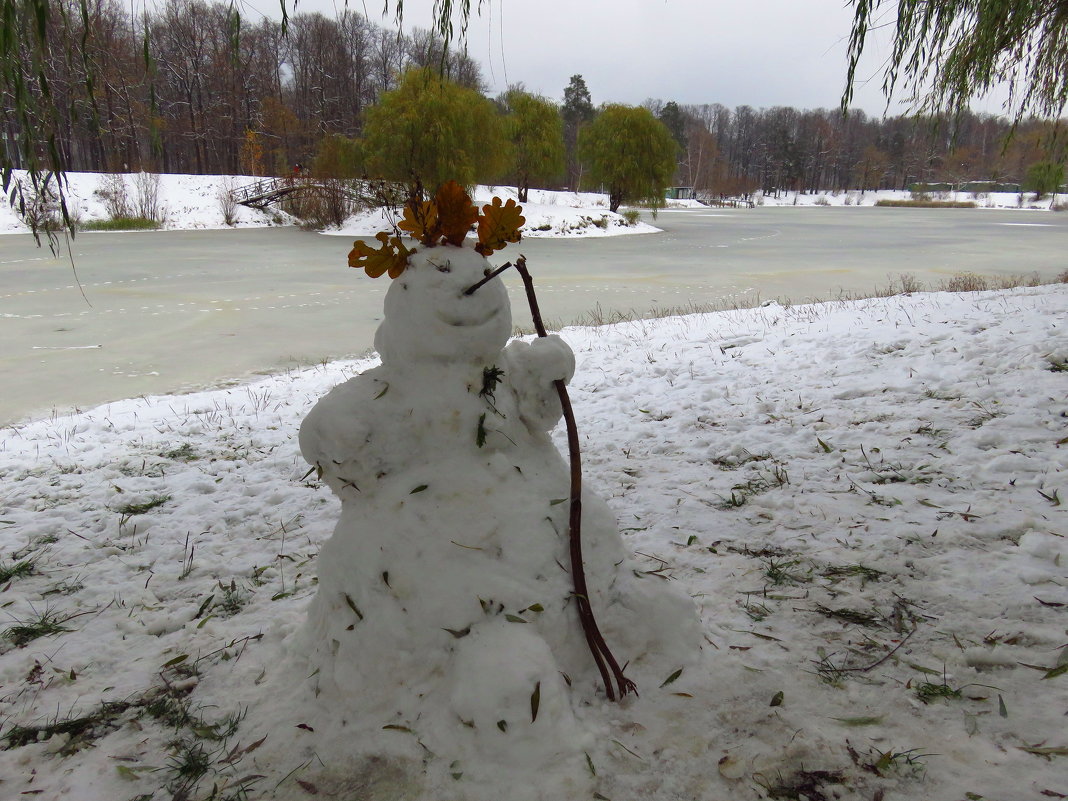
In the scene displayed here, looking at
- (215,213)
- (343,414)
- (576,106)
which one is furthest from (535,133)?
(343,414)

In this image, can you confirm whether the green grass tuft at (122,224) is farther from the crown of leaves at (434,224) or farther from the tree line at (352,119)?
the crown of leaves at (434,224)

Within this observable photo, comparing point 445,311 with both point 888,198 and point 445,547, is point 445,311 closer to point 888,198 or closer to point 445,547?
point 445,547

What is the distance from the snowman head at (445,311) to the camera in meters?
1.49

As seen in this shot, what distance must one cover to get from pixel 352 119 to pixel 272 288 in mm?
24735

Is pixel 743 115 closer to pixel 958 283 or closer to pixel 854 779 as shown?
pixel 958 283

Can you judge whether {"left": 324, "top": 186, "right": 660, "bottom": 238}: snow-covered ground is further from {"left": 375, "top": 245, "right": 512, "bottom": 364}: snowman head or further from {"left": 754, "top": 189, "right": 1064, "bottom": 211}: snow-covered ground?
{"left": 754, "top": 189, "right": 1064, "bottom": 211}: snow-covered ground

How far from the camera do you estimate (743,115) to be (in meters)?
70.4

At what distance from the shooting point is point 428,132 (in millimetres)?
19812

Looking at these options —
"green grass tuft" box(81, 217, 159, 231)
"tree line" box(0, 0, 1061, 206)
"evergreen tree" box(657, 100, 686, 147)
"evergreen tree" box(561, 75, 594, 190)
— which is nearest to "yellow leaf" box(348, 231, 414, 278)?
"tree line" box(0, 0, 1061, 206)

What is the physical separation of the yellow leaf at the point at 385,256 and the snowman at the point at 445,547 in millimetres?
24

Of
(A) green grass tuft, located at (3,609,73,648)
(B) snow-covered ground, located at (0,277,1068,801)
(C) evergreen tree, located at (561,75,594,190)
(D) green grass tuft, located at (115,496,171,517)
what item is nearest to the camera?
(B) snow-covered ground, located at (0,277,1068,801)

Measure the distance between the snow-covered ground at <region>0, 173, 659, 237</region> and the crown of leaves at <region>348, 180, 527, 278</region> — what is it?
2095 centimetres

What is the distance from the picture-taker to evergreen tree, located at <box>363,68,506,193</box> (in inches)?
770

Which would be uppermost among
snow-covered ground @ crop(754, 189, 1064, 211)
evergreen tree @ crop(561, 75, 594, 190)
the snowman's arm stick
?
evergreen tree @ crop(561, 75, 594, 190)
